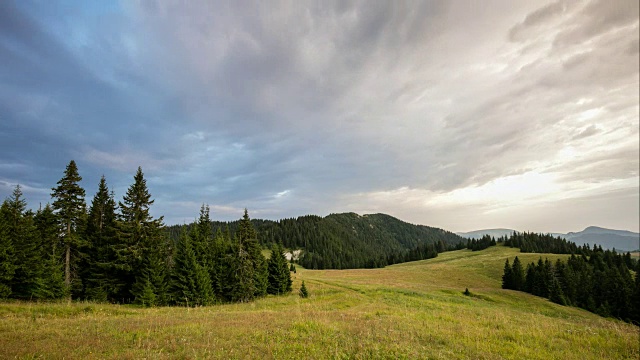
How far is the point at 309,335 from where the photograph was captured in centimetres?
1170

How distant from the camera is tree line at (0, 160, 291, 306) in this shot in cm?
2758

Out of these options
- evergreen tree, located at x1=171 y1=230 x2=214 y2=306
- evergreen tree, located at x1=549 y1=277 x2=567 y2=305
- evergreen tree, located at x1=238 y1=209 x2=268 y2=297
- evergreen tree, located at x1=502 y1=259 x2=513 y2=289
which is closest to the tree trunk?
evergreen tree, located at x1=171 y1=230 x2=214 y2=306

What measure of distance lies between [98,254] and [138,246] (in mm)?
5788

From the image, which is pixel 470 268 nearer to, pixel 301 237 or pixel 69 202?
pixel 69 202

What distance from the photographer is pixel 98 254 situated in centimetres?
3300

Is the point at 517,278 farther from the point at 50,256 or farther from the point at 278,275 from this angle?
the point at 50,256

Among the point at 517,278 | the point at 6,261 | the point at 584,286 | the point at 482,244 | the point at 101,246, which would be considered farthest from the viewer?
the point at 482,244

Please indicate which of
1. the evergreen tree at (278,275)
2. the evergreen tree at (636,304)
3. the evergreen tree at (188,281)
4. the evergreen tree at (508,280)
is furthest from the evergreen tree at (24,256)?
the evergreen tree at (636,304)

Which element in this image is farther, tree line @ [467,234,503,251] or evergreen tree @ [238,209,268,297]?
tree line @ [467,234,503,251]

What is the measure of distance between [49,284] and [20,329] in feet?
67.7

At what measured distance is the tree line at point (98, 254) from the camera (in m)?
27.6

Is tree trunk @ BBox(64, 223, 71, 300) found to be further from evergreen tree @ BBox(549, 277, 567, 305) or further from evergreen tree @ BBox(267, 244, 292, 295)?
evergreen tree @ BBox(549, 277, 567, 305)

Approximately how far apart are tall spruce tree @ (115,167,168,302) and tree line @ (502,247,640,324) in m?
71.3

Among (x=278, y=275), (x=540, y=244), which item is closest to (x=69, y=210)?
(x=278, y=275)
